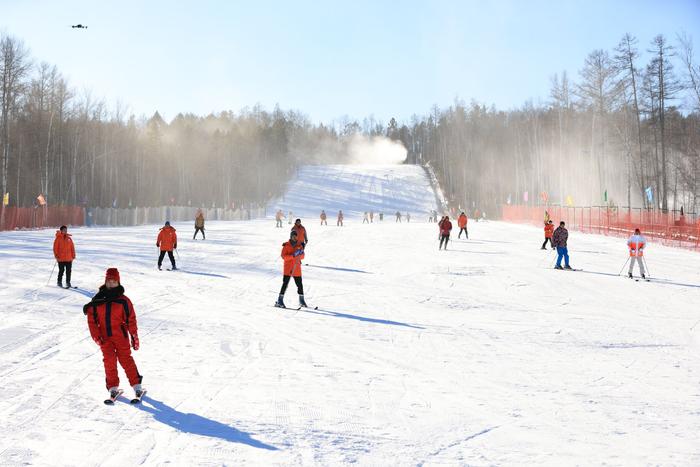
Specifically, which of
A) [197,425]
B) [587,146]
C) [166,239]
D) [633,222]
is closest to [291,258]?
[197,425]

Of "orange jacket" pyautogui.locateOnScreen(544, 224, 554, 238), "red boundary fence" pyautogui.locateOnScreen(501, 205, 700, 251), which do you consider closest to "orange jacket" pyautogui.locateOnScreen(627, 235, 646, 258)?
"orange jacket" pyautogui.locateOnScreen(544, 224, 554, 238)

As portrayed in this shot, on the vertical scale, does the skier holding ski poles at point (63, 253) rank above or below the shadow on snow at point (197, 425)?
above

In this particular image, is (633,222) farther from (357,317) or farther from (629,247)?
(357,317)

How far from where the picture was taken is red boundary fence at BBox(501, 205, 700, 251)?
2839cm

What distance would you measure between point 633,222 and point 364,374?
29290 mm

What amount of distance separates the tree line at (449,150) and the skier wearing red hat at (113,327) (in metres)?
32.8

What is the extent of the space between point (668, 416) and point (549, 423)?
1210 millimetres

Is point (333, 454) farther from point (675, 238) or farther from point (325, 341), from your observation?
point (675, 238)

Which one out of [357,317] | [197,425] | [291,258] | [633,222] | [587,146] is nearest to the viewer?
[197,425]

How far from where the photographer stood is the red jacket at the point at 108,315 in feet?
21.8

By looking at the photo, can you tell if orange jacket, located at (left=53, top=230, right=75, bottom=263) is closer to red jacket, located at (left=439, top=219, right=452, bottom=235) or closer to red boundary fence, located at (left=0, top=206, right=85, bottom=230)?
red jacket, located at (left=439, top=219, right=452, bottom=235)

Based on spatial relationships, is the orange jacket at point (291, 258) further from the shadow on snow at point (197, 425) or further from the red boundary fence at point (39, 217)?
the red boundary fence at point (39, 217)

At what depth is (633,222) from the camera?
3369cm

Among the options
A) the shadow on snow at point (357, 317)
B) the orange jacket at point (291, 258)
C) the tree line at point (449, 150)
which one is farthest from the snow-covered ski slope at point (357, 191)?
the shadow on snow at point (357, 317)
